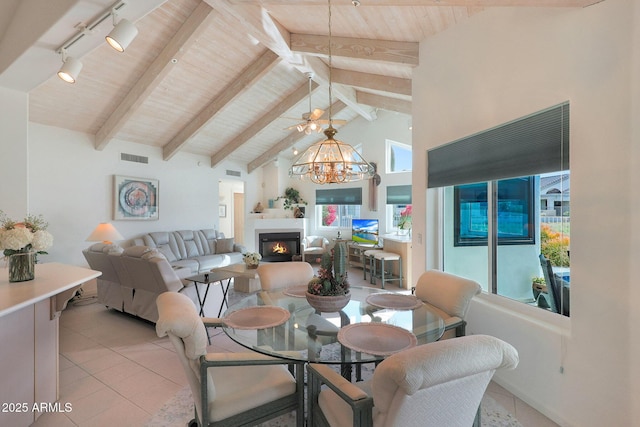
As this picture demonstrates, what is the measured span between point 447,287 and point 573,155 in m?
1.19

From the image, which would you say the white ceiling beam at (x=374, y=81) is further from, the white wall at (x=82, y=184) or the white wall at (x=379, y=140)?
the white wall at (x=82, y=184)

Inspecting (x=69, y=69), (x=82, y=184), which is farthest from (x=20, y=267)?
(x=82, y=184)

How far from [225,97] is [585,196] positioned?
16.8 ft

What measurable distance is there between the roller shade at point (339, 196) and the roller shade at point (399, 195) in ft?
2.87

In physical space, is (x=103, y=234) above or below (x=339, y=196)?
below

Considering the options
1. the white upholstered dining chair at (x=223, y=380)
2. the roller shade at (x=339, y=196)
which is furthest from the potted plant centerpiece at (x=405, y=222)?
the white upholstered dining chair at (x=223, y=380)

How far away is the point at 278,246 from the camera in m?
8.27

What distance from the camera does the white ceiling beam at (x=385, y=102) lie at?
4792 millimetres

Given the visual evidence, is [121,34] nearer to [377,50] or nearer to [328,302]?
[328,302]

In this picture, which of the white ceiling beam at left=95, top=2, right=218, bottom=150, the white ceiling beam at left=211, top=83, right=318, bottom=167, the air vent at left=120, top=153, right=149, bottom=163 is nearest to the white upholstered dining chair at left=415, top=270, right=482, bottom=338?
the white ceiling beam at left=95, top=2, right=218, bottom=150

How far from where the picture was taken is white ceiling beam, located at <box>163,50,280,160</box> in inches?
184

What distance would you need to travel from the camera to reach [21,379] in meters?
1.87

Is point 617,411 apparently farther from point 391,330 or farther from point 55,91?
point 55,91

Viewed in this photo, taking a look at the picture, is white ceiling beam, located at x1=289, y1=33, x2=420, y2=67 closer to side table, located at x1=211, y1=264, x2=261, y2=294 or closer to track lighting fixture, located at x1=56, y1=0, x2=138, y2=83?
track lighting fixture, located at x1=56, y1=0, x2=138, y2=83
